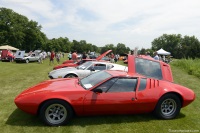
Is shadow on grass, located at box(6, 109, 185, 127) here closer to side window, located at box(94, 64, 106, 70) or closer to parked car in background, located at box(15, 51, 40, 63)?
side window, located at box(94, 64, 106, 70)

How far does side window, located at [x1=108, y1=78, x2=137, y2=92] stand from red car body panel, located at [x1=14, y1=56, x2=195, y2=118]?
0.29 feet

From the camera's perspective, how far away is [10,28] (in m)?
57.5

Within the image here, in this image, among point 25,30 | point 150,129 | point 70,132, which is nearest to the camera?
point 70,132

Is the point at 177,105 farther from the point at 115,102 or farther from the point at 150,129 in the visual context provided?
the point at 115,102

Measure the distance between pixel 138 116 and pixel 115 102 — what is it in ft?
3.49

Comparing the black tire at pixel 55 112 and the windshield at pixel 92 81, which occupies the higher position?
the windshield at pixel 92 81

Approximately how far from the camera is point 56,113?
191 inches

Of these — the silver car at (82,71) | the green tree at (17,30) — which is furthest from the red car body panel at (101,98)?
the green tree at (17,30)

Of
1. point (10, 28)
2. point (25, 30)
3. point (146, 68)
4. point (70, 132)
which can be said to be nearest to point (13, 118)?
point (70, 132)

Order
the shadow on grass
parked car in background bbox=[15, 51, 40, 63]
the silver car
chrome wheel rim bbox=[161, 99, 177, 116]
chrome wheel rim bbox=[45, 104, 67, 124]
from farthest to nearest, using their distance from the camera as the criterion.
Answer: parked car in background bbox=[15, 51, 40, 63] → the silver car → chrome wheel rim bbox=[161, 99, 177, 116] → the shadow on grass → chrome wheel rim bbox=[45, 104, 67, 124]

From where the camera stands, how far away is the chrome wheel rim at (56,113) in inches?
189

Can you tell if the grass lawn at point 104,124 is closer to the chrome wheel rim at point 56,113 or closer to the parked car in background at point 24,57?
the chrome wheel rim at point 56,113

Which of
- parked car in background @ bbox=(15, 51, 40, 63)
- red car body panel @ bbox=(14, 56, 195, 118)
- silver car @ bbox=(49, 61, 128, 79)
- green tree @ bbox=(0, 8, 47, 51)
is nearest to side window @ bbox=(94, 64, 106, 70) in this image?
silver car @ bbox=(49, 61, 128, 79)

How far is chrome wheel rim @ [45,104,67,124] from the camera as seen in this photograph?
4.80 metres
